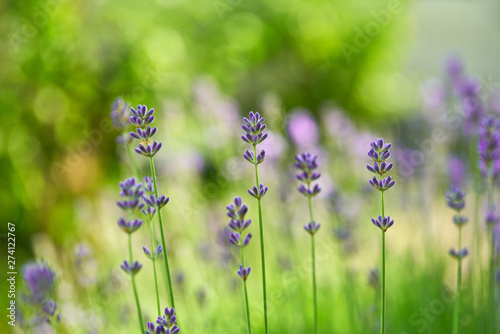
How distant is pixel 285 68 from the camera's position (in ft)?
30.9

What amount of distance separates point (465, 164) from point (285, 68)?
22.1 feet

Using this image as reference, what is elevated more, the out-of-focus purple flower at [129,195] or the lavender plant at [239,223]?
the out-of-focus purple flower at [129,195]

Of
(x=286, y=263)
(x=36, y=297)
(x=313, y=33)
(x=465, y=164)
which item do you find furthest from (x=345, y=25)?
(x=36, y=297)

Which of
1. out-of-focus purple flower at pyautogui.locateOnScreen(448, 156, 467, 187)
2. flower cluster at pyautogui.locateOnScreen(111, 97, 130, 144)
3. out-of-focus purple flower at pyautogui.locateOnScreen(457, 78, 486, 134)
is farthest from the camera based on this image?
out-of-focus purple flower at pyautogui.locateOnScreen(448, 156, 467, 187)

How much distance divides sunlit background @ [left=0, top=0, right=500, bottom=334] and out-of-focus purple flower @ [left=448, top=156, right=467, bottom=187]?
0.04 ft

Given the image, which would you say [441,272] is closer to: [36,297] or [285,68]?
[36,297]

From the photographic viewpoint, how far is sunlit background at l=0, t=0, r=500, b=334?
242 cm

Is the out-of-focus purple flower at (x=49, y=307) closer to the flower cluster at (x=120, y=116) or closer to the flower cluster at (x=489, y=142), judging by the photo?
the flower cluster at (x=120, y=116)

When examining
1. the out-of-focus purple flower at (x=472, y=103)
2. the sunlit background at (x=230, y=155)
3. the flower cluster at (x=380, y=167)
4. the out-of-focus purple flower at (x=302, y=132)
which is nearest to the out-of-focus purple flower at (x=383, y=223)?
the flower cluster at (x=380, y=167)

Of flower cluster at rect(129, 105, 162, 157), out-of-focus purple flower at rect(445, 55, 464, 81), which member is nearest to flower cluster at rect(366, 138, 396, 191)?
flower cluster at rect(129, 105, 162, 157)

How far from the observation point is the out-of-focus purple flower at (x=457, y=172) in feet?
8.39

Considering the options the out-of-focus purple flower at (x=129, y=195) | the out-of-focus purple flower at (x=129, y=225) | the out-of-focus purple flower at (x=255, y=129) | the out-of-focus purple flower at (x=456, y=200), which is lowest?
the out-of-focus purple flower at (x=456, y=200)

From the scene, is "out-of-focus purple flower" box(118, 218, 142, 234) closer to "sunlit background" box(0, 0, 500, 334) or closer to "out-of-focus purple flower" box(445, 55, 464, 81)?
"sunlit background" box(0, 0, 500, 334)

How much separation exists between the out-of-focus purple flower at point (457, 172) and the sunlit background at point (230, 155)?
0.01 m
